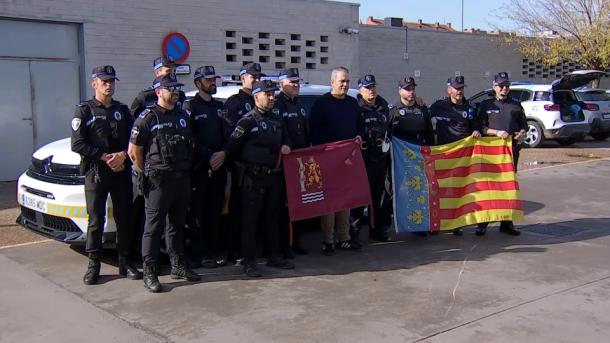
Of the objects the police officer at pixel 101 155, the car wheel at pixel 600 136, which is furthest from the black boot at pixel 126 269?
the car wheel at pixel 600 136

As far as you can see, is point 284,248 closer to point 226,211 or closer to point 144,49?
point 226,211

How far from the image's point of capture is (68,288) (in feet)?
18.2

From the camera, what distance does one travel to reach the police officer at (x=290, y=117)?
637 cm

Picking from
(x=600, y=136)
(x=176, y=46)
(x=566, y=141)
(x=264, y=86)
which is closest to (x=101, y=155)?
(x=264, y=86)

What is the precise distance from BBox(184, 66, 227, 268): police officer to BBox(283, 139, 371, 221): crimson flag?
72cm

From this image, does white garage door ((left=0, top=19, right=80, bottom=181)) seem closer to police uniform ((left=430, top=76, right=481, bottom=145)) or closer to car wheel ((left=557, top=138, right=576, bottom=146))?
police uniform ((left=430, top=76, right=481, bottom=145))

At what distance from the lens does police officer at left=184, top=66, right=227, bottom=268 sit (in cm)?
591

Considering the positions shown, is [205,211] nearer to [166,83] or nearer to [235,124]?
[235,124]

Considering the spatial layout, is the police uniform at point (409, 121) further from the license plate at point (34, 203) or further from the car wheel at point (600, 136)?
the car wheel at point (600, 136)

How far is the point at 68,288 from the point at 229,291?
56.2 inches

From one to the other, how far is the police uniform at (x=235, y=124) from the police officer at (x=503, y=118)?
9.98 ft

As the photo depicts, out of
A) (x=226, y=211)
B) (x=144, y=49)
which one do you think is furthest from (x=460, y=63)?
(x=226, y=211)

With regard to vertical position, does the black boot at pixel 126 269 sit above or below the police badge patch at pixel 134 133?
below

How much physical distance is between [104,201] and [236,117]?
1.47 m
